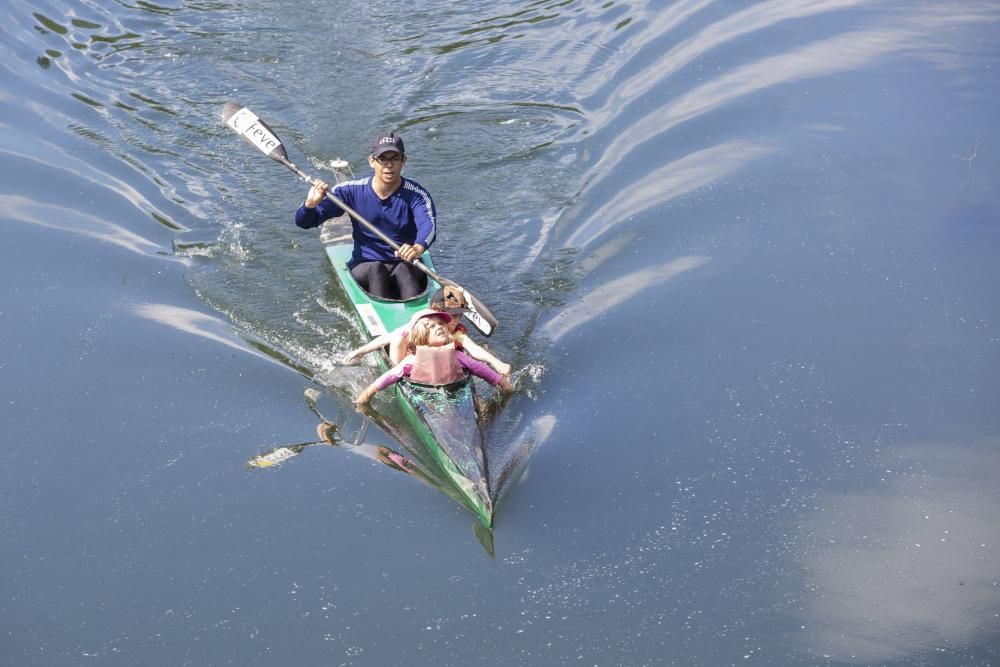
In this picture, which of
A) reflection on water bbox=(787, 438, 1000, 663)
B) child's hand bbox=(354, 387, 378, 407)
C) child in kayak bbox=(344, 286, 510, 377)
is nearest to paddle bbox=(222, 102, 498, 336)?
child in kayak bbox=(344, 286, 510, 377)

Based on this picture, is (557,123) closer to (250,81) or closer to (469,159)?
(469,159)

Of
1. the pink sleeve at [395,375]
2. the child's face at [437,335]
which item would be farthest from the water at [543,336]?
the child's face at [437,335]

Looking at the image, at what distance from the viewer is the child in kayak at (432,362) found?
7801mm

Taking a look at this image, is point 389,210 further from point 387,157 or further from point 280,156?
point 280,156

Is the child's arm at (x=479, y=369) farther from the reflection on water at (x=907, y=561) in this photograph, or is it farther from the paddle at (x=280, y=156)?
the reflection on water at (x=907, y=561)

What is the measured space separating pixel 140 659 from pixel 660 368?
13.9ft

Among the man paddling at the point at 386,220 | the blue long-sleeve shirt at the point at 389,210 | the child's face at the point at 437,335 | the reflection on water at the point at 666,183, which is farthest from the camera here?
the reflection on water at the point at 666,183

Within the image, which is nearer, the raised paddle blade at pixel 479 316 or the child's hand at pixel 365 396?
the child's hand at pixel 365 396

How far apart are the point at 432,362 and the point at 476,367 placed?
1.16ft

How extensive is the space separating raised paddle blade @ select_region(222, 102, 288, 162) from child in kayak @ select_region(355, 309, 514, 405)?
2947 millimetres

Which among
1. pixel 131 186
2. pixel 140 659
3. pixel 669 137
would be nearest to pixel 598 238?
pixel 669 137

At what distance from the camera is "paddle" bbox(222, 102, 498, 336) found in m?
8.77

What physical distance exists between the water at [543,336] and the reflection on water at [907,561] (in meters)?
0.02

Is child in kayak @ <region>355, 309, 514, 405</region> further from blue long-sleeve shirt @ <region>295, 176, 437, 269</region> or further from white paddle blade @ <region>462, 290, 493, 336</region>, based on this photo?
blue long-sleeve shirt @ <region>295, 176, 437, 269</region>
